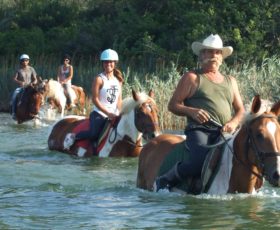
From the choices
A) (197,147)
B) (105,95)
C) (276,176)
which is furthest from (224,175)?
(105,95)

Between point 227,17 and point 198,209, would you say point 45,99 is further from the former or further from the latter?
point 198,209

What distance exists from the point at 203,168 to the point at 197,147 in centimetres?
21

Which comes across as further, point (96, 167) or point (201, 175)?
point (96, 167)

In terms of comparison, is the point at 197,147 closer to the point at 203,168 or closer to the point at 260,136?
the point at 203,168

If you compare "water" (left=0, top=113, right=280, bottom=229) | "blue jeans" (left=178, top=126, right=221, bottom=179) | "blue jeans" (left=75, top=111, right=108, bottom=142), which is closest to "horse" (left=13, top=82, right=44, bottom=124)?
"blue jeans" (left=75, top=111, right=108, bottom=142)

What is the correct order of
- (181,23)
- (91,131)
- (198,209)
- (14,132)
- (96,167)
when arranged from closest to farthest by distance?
1. (198,209)
2. (96,167)
3. (91,131)
4. (14,132)
5. (181,23)

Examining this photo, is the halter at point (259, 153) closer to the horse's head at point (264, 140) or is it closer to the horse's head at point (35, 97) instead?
the horse's head at point (264, 140)

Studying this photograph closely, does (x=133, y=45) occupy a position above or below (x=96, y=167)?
above

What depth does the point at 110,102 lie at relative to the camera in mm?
14203

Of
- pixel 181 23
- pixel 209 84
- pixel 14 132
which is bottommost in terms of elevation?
pixel 14 132

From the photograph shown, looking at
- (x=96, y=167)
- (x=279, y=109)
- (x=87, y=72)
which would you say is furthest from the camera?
(x=87, y=72)

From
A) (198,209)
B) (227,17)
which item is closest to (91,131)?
(198,209)

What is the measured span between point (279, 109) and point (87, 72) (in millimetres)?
21518

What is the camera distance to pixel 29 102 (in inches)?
898
